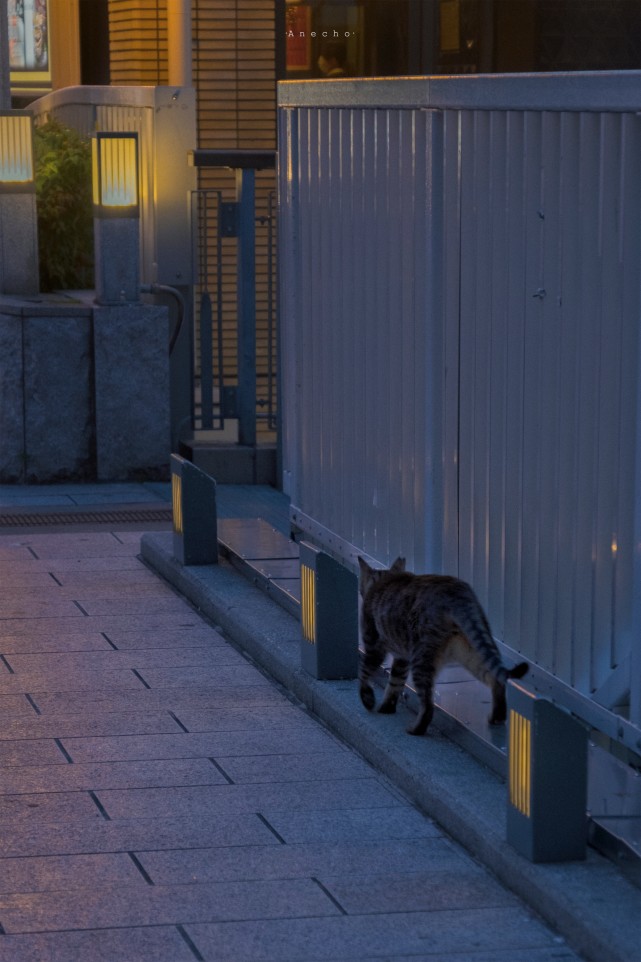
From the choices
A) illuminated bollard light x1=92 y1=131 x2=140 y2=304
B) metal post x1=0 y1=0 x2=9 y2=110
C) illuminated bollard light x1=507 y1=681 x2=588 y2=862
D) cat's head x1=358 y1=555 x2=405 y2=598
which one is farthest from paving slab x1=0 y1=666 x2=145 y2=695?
metal post x1=0 y1=0 x2=9 y2=110

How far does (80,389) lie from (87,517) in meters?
1.36

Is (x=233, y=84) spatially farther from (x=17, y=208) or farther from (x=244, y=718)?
(x=244, y=718)

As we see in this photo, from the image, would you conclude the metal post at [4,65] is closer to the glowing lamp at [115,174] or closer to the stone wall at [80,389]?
the glowing lamp at [115,174]

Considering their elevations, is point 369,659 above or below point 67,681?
above

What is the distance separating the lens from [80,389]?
1248 cm

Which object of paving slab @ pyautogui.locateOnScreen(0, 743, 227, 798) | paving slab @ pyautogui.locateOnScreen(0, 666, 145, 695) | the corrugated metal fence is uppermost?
the corrugated metal fence

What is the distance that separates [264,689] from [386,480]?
1066 mm

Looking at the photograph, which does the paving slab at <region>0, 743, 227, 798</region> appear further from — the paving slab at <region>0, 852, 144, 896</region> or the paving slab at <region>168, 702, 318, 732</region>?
the paving slab at <region>0, 852, 144, 896</region>

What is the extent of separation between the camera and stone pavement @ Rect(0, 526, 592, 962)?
4828 millimetres

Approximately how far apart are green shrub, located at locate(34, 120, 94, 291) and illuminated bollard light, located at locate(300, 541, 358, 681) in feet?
25.0

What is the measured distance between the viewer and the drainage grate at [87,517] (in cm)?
1123

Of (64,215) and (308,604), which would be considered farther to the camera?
(64,215)

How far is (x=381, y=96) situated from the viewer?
25.1 feet

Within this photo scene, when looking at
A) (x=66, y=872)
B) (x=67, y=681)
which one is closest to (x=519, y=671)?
(x=66, y=872)
